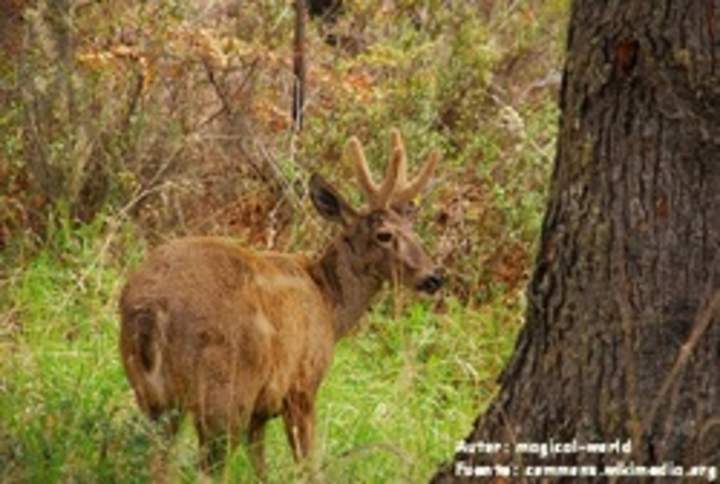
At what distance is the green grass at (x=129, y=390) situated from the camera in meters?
6.30

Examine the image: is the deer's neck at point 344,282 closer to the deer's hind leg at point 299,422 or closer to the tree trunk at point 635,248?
the deer's hind leg at point 299,422

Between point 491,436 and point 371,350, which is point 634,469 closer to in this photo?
point 491,436

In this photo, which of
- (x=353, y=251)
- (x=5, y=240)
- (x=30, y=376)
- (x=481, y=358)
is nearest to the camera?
(x=30, y=376)

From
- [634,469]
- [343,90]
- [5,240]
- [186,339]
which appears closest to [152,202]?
[5,240]

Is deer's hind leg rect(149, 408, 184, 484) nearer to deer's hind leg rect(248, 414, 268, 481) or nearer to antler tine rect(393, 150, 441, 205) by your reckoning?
deer's hind leg rect(248, 414, 268, 481)

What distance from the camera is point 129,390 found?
7.73 metres

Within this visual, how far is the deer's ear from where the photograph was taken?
8633mm

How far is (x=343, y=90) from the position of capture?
11.7m

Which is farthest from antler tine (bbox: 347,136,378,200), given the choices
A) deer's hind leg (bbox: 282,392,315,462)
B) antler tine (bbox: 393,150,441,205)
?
deer's hind leg (bbox: 282,392,315,462)

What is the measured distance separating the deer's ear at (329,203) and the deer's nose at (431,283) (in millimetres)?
466

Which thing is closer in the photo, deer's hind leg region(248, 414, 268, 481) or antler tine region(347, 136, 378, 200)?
deer's hind leg region(248, 414, 268, 481)

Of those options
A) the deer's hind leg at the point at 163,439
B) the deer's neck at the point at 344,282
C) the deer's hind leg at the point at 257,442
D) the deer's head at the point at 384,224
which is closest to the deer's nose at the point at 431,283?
the deer's head at the point at 384,224

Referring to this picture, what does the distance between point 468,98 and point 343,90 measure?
857 mm

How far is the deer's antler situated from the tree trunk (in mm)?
3018
